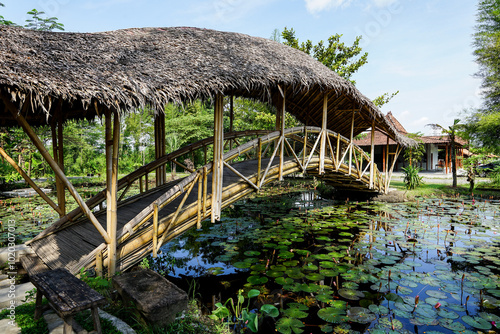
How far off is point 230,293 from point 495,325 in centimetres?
315

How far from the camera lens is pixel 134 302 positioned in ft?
9.71

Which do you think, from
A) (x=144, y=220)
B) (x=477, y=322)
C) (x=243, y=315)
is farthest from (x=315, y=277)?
(x=144, y=220)

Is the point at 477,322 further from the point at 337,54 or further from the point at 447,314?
the point at 337,54

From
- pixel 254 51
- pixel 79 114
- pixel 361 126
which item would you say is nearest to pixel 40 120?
pixel 79 114

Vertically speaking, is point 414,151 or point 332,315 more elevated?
point 414,151

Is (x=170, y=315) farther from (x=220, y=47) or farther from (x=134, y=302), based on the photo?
(x=220, y=47)

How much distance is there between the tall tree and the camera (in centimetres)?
1280

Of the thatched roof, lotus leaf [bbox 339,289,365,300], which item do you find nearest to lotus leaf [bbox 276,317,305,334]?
lotus leaf [bbox 339,289,365,300]

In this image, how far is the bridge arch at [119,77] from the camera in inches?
126

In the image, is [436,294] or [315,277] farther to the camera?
[315,277]

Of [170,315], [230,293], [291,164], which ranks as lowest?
[230,293]

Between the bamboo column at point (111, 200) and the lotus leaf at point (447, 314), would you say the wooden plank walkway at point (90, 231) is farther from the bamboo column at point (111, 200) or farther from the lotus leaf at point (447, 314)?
the lotus leaf at point (447, 314)

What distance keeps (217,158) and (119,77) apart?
1.92 meters

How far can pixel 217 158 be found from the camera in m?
4.74
